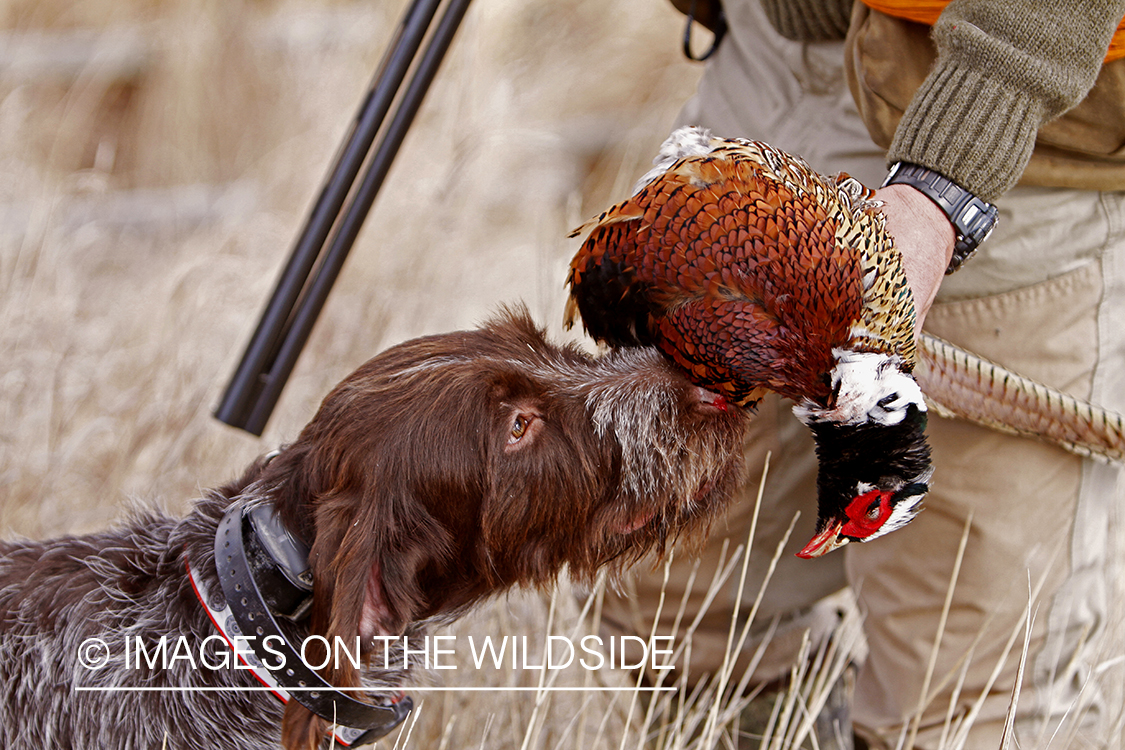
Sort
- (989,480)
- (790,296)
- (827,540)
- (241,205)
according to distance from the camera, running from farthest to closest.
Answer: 1. (241,205)
2. (989,480)
3. (827,540)
4. (790,296)

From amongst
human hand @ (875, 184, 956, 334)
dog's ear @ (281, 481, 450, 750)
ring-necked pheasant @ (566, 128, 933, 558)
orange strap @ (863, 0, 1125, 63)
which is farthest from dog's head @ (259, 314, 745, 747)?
orange strap @ (863, 0, 1125, 63)

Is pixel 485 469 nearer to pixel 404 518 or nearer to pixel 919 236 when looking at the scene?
pixel 404 518

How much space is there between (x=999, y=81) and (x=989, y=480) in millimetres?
879

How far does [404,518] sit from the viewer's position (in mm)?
1586

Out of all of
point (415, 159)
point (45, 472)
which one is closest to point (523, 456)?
point (45, 472)

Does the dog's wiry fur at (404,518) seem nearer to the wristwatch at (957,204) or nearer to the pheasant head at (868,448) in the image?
the pheasant head at (868,448)

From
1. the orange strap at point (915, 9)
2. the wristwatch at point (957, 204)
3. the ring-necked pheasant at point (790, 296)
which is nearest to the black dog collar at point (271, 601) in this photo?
the ring-necked pheasant at point (790, 296)

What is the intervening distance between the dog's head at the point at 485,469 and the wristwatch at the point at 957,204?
0.52 metres

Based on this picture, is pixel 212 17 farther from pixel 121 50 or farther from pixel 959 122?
pixel 959 122

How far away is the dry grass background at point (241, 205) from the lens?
348 centimetres

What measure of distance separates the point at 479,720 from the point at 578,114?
4.69m

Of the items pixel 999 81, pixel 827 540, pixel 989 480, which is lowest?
pixel 989 480

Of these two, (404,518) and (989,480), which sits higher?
(404,518)

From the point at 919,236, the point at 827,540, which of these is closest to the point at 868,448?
the point at 827,540
